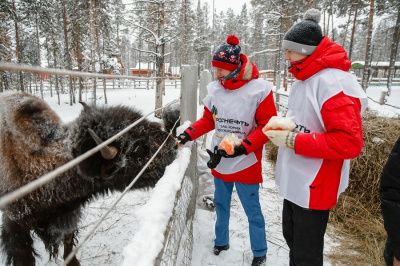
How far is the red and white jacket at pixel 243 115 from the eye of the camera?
2.49 metres

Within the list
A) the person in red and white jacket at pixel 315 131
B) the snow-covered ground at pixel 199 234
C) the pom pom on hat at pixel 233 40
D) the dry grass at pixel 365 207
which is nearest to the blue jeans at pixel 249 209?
the snow-covered ground at pixel 199 234

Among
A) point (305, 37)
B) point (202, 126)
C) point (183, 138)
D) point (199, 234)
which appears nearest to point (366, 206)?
point (199, 234)

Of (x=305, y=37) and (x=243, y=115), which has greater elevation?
(x=305, y=37)

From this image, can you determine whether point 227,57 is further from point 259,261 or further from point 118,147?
point 259,261

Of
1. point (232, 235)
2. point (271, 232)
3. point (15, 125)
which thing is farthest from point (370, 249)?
point (15, 125)

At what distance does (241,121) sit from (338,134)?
3.49 feet

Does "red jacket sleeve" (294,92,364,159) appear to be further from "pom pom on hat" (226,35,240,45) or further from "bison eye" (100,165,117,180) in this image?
"bison eye" (100,165,117,180)

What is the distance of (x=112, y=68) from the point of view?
21703 millimetres

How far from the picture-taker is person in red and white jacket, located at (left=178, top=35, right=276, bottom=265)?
2.49 m

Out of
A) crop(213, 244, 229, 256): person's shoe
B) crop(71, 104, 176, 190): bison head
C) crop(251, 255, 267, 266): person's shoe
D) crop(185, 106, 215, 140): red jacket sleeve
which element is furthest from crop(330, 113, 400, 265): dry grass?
crop(71, 104, 176, 190): bison head

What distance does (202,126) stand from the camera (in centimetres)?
288

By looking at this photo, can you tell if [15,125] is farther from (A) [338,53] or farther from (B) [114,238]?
(A) [338,53]

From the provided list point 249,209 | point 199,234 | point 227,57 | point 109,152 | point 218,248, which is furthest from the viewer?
point 199,234

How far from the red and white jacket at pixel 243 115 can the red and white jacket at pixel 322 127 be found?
0.46 m
